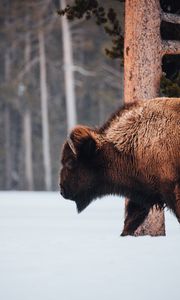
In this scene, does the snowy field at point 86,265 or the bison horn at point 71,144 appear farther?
the bison horn at point 71,144

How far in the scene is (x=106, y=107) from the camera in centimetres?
4072

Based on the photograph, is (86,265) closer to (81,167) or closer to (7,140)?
(81,167)

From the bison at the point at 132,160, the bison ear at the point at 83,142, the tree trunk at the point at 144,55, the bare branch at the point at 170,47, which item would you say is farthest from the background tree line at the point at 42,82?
the bison ear at the point at 83,142

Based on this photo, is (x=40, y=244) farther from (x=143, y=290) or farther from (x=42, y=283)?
(x=143, y=290)

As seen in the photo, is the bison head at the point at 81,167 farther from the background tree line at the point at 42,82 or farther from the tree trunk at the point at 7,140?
the tree trunk at the point at 7,140

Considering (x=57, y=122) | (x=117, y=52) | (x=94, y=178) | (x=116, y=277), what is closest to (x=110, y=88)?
(x=57, y=122)

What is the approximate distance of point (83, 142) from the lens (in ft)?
24.0

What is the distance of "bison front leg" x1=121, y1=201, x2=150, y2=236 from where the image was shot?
25.5 feet

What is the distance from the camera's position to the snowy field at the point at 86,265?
15.1 ft

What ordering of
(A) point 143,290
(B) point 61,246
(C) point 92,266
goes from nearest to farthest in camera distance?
1. (A) point 143,290
2. (C) point 92,266
3. (B) point 61,246

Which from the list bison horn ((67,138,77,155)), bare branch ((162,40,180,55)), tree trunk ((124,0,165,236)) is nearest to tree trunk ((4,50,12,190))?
bare branch ((162,40,180,55))

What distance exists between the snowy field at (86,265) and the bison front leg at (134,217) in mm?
148

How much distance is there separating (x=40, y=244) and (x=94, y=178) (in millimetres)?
1101

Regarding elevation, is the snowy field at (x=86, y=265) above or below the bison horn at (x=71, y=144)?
below
